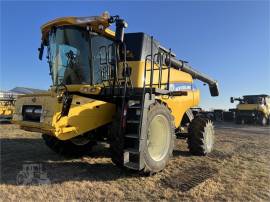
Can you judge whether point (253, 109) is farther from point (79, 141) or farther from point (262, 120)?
point (79, 141)

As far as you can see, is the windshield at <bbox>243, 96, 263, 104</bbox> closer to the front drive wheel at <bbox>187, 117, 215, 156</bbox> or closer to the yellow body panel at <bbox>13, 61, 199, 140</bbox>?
the front drive wheel at <bbox>187, 117, 215, 156</bbox>

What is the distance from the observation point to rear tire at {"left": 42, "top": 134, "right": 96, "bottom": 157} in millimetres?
7023

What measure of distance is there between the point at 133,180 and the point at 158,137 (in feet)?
3.68

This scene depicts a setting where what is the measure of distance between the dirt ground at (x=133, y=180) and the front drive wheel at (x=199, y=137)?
0.92 ft

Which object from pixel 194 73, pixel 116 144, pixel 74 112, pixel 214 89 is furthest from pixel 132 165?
pixel 214 89

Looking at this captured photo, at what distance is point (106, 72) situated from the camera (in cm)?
631

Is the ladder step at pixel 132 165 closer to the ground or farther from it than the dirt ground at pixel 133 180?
farther from it

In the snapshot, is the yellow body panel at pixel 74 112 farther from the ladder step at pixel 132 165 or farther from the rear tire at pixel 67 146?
the rear tire at pixel 67 146

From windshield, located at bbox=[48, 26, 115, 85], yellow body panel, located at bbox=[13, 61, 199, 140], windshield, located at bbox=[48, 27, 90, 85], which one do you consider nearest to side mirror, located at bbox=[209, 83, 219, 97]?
yellow body panel, located at bbox=[13, 61, 199, 140]

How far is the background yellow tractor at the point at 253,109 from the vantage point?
24.0 metres

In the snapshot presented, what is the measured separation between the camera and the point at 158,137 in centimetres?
611

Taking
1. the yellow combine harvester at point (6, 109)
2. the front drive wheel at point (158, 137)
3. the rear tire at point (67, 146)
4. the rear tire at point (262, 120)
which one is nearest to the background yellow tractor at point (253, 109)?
the rear tire at point (262, 120)

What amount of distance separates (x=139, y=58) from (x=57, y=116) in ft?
8.10

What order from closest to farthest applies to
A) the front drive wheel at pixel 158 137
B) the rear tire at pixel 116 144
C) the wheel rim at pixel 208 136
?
the rear tire at pixel 116 144 < the front drive wheel at pixel 158 137 < the wheel rim at pixel 208 136
